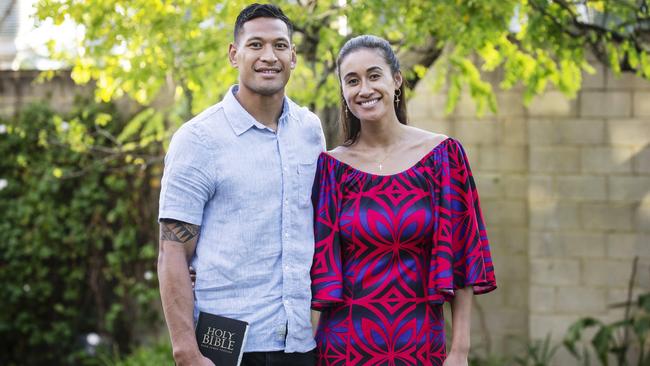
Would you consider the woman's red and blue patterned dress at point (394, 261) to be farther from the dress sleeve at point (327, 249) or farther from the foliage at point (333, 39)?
the foliage at point (333, 39)

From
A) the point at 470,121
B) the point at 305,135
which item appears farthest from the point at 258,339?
the point at 470,121

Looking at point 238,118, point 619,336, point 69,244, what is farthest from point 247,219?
point 69,244

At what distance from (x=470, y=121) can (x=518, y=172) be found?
0.51 meters

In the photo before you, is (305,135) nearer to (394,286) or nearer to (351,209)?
(351,209)

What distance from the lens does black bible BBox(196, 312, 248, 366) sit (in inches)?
124

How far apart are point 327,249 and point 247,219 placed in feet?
1.00

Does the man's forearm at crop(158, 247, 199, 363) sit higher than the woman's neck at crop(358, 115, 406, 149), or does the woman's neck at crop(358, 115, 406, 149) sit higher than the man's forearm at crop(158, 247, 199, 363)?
the woman's neck at crop(358, 115, 406, 149)

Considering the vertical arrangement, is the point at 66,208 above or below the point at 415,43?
below

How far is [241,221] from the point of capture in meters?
3.24

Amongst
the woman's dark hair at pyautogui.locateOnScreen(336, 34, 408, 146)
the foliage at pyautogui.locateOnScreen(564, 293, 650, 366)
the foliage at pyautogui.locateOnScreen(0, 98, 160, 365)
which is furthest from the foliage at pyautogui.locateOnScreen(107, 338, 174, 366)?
the woman's dark hair at pyautogui.locateOnScreen(336, 34, 408, 146)

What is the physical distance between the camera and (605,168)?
23.1ft

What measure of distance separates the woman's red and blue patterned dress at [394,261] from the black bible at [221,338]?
12.3 inches

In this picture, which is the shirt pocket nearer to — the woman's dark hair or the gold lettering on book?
the woman's dark hair

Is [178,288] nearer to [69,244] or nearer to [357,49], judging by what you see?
[357,49]
